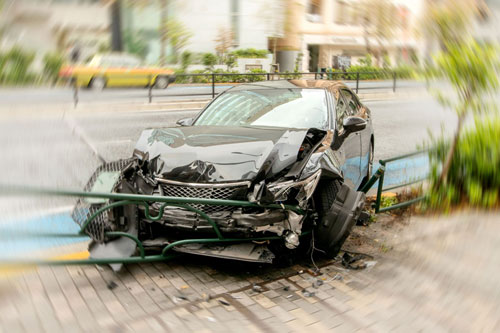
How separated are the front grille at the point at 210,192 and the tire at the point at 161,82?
1.59 metres

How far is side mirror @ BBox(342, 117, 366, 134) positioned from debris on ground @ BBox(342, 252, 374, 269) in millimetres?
1369

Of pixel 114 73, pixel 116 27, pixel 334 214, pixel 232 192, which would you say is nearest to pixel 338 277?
pixel 334 214

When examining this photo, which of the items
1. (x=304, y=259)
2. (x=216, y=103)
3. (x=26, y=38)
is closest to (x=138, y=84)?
(x=26, y=38)

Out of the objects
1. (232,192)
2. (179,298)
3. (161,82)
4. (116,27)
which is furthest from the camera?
(232,192)

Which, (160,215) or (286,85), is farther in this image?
(286,85)

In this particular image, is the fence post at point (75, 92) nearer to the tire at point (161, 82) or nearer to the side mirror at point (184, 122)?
the tire at point (161, 82)

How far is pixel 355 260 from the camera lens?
4141 millimetres

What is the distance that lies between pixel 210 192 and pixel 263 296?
96cm

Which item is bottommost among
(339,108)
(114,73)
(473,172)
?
(473,172)

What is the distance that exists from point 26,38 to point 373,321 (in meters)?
2.72

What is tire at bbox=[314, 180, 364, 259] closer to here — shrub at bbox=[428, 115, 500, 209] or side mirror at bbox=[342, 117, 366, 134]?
side mirror at bbox=[342, 117, 366, 134]

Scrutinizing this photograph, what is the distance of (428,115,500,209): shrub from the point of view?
4.93 meters

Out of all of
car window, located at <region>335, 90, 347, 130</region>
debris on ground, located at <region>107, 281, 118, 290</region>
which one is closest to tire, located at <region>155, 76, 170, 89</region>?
debris on ground, located at <region>107, 281, 118, 290</region>

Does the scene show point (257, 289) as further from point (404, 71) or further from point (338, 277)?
point (404, 71)
